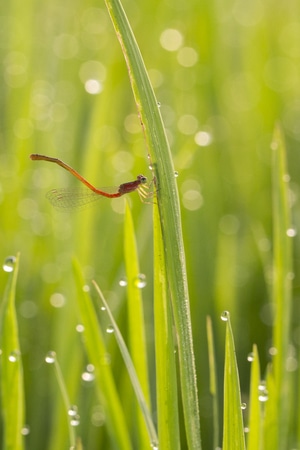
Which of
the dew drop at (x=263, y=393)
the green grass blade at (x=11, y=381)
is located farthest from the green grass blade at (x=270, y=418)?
the green grass blade at (x=11, y=381)

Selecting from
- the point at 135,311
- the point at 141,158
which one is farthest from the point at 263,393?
the point at 141,158

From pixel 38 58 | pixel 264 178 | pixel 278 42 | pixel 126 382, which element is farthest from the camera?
pixel 278 42

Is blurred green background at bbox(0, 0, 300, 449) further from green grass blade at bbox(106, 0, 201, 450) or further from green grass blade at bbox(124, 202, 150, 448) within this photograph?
green grass blade at bbox(106, 0, 201, 450)

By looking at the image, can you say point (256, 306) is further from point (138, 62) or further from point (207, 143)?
point (138, 62)

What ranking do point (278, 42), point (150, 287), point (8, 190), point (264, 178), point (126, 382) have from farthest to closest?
point (278, 42) < point (264, 178) < point (8, 190) < point (150, 287) < point (126, 382)

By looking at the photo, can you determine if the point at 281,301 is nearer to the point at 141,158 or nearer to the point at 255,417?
the point at 255,417

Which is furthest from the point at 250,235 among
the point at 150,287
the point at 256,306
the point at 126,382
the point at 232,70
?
the point at 232,70
